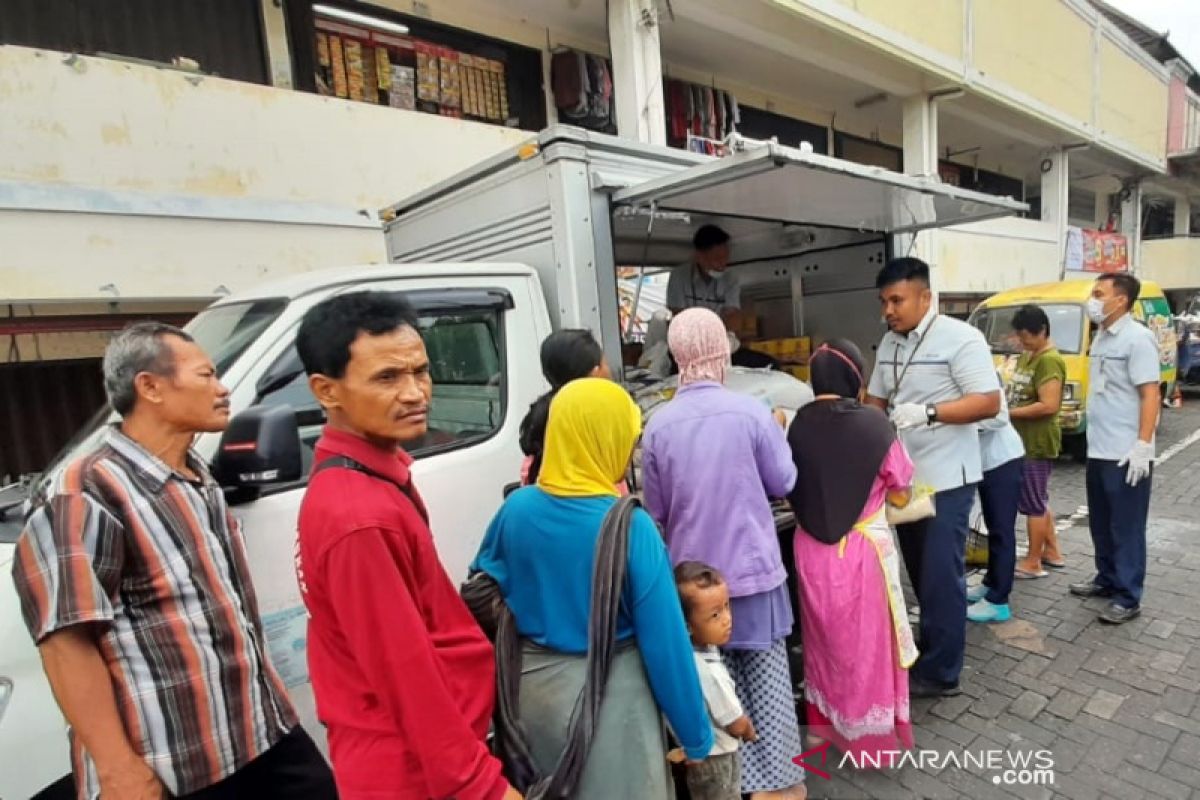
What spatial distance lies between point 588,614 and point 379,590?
0.56 m

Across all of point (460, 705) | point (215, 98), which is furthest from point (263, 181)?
point (460, 705)

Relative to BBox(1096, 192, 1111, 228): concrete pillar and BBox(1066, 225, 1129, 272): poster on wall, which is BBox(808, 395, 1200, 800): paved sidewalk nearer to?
BBox(1066, 225, 1129, 272): poster on wall

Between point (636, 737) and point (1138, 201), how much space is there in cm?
2131

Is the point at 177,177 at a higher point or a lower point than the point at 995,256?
higher

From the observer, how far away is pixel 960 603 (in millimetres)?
2795

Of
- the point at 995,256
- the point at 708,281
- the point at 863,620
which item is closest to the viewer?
the point at 863,620

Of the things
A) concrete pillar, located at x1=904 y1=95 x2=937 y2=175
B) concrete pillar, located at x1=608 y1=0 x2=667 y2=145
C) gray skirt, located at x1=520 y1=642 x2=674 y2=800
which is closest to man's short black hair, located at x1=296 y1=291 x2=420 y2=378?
gray skirt, located at x1=520 y1=642 x2=674 y2=800

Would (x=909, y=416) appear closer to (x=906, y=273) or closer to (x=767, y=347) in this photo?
(x=906, y=273)

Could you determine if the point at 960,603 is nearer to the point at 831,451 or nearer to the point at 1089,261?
the point at 831,451

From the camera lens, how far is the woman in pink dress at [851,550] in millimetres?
2342

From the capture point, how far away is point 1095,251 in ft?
45.9

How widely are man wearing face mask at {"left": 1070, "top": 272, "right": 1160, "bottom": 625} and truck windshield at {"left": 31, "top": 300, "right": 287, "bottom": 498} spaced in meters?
4.18

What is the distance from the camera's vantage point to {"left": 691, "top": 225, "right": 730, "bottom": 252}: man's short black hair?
4441mm

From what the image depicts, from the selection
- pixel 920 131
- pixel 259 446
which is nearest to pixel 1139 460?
pixel 259 446
